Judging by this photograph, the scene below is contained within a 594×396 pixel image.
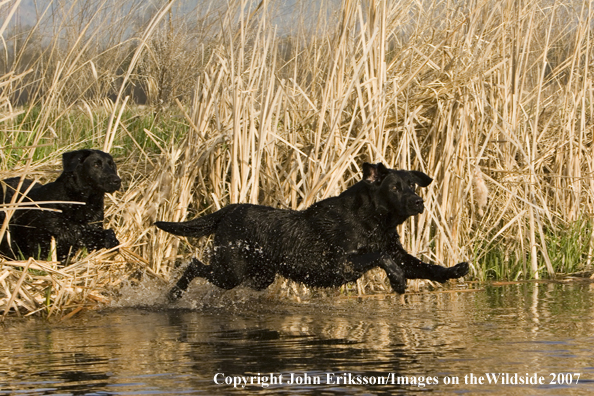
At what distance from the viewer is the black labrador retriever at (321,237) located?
5352 millimetres

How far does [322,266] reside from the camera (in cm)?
544

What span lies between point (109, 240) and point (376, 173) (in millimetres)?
2000

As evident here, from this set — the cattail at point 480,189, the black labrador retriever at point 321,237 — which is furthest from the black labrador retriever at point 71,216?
the cattail at point 480,189

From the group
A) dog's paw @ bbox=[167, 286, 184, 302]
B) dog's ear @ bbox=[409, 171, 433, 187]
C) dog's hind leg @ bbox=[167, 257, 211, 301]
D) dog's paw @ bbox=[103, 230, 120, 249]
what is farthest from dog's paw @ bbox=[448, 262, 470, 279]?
dog's paw @ bbox=[103, 230, 120, 249]

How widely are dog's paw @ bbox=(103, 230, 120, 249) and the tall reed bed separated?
0.22 m

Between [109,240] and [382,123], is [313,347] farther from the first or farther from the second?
[382,123]

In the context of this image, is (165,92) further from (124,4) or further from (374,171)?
(374,171)

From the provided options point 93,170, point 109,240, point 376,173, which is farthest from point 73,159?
point 376,173

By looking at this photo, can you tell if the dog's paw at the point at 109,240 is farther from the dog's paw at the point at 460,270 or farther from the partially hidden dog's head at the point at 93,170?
the dog's paw at the point at 460,270

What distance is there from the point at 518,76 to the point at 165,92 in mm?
3778

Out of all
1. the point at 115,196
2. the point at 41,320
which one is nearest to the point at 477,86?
the point at 115,196

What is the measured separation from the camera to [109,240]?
598 centimetres

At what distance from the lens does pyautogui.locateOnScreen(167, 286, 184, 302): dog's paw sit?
223 inches

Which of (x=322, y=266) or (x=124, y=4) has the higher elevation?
(x=124, y=4)
